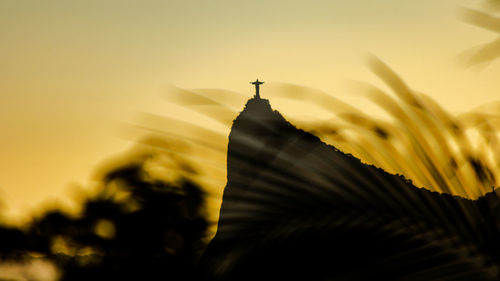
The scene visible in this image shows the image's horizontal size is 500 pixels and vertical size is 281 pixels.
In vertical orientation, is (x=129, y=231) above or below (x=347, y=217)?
above

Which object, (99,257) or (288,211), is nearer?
(288,211)

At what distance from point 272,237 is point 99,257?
3.17ft

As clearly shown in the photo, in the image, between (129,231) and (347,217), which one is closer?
(347,217)

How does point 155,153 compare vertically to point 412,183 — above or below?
above

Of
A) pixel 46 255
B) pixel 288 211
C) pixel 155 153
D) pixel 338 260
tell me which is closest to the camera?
pixel 155 153

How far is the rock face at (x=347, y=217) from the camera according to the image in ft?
4.72

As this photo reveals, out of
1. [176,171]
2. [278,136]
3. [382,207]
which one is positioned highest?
[278,136]

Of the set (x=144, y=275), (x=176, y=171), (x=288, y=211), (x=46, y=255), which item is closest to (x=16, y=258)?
(x=46, y=255)

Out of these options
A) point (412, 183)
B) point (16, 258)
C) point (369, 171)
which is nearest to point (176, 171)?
point (369, 171)

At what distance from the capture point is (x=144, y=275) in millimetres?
2297

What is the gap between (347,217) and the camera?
4.86 feet

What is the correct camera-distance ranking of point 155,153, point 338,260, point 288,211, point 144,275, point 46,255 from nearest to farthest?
point 155,153, point 288,211, point 338,260, point 46,255, point 144,275

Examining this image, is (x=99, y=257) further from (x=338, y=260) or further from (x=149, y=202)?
(x=338, y=260)

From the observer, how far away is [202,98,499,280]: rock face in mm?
1438
